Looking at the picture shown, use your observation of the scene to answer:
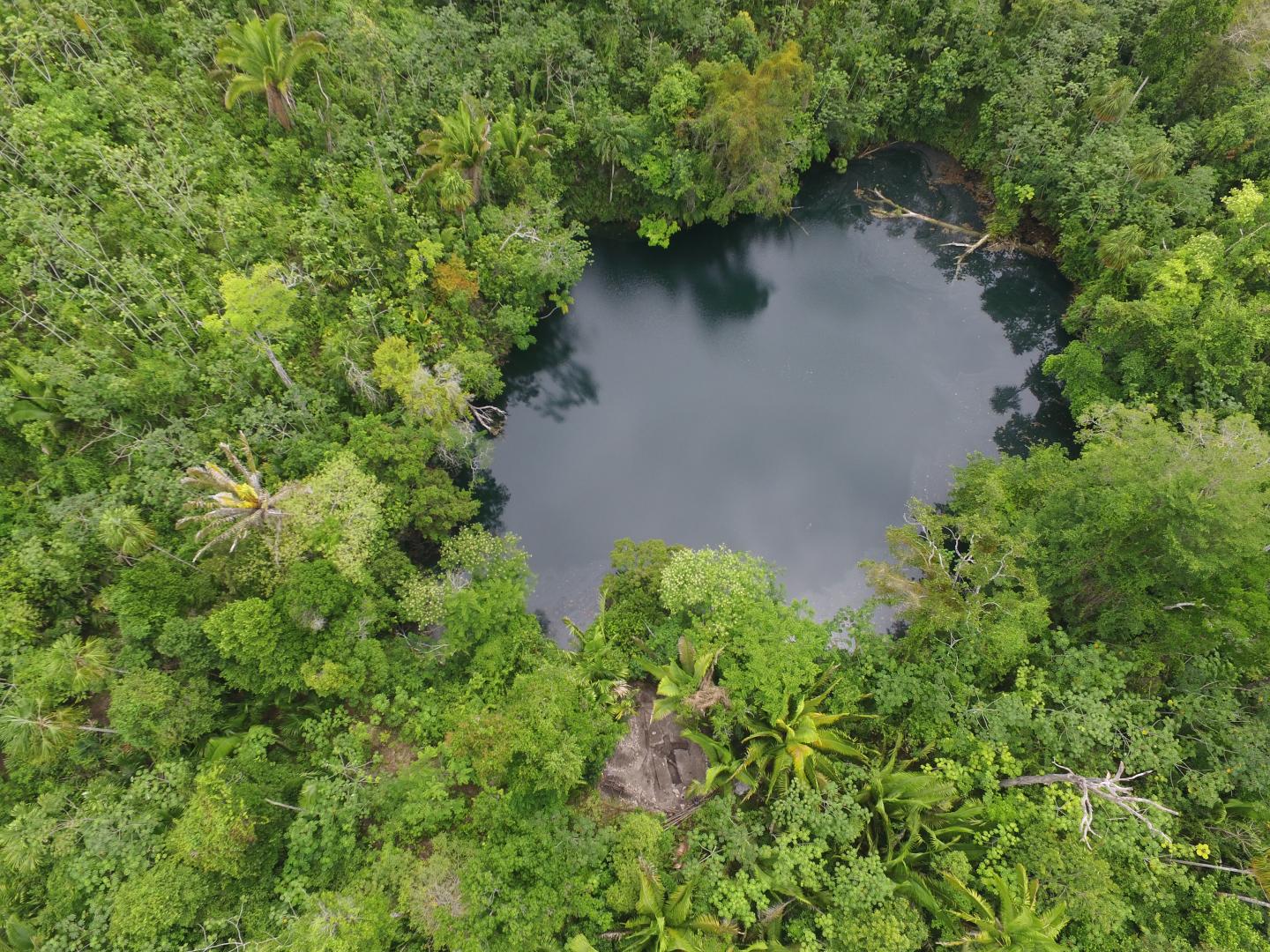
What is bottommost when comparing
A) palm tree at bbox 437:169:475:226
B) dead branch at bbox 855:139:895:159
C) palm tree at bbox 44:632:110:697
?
palm tree at bbox 44:632:110:697

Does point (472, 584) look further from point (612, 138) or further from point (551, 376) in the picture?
point (612, 138)

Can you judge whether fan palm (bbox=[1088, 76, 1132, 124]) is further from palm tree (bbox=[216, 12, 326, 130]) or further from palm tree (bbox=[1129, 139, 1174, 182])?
palm tree (bbox=[216, 12, 326, 130])

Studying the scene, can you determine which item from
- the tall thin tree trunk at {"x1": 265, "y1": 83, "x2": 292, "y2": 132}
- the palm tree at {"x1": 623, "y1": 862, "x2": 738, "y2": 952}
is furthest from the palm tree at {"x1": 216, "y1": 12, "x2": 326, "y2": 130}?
the palm tree at {"x1": 623, "y1": 862, "x2": 738, "y2": 952}

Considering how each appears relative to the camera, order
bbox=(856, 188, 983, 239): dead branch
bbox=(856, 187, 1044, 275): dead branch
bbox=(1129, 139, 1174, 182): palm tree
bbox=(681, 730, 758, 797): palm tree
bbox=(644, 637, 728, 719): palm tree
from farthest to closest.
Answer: bbox=(856, 188, 983, 239): dead branch
bbox=(856, 187, 1044, 275): dead branch
bbox=(1129, 139, 1174, 182): palm tree
bbox=(644, 637, 728, 719): palm tree
bbox=(681, 730, 758, 797): palm tree

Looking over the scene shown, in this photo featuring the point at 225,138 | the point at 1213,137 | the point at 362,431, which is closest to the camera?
the point at 362,431

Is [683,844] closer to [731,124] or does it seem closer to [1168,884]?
[1168,884]

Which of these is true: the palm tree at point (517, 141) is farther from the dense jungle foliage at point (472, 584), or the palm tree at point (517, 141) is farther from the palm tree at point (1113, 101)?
the palm tree at point (1113, 101)

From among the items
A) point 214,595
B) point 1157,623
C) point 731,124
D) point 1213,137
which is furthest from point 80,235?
point 1213,137
